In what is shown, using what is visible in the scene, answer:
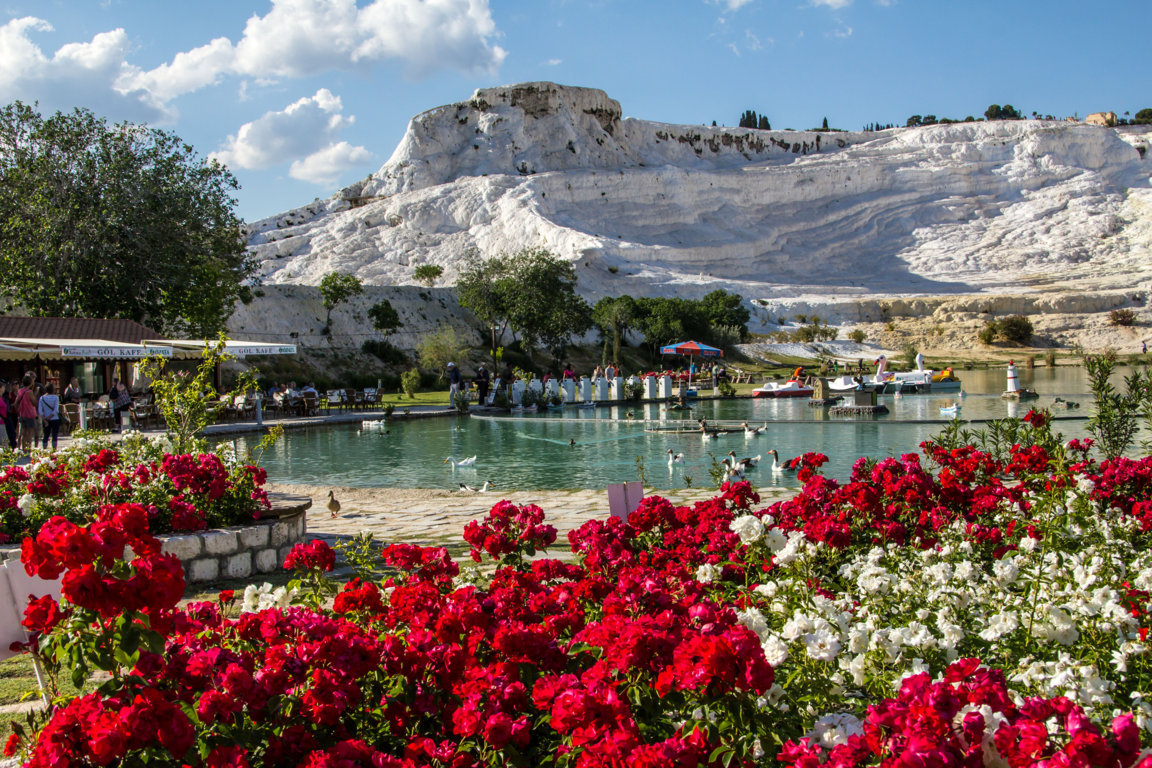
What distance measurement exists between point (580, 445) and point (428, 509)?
7.77 meters

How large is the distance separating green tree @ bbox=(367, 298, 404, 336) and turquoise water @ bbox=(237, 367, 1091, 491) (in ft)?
87.6

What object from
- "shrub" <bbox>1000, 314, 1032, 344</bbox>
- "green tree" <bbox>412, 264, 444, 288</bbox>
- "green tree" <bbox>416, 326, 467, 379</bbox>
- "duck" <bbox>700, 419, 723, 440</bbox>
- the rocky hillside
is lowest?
"duck" <bbox>700, 419, 723, 440</bbox>

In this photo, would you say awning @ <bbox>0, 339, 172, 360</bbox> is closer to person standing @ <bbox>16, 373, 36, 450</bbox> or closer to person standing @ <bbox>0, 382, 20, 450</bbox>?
person standing @ <bbox>0, 382, 20, 450</bbox>

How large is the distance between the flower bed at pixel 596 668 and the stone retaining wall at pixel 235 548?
2.63 meters

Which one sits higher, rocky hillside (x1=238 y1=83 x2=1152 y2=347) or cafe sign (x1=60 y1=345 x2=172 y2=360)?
rocky hillside (x1=238 y1=83 x2=1152 y2=347)

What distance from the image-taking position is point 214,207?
29516 millimetres

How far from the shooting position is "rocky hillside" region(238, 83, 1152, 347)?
70812 mm

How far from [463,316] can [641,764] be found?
52361 mm

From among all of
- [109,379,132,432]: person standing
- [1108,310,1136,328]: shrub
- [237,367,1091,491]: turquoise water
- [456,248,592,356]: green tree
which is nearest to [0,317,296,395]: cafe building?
[109,379,132,432]: person standing

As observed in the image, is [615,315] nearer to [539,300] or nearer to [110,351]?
[539,300]

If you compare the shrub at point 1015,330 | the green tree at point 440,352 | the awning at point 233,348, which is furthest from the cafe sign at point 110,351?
the shrub at point 1015,330

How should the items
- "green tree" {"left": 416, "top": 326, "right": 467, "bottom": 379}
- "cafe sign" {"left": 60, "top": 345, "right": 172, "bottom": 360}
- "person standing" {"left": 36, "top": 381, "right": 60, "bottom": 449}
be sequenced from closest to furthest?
1. "person standing" {"left": 36, "top": 381, "right": 60, "bottom": 449}
2. "cafe sign" {"left": 60, "top": 345, "right": 172, "bottom": 360}
3. "green tree" {"left": 416, "top": 326, "right": 467, "bottom": 379}

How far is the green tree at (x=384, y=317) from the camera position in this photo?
161 feet

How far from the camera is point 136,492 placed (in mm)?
5934
